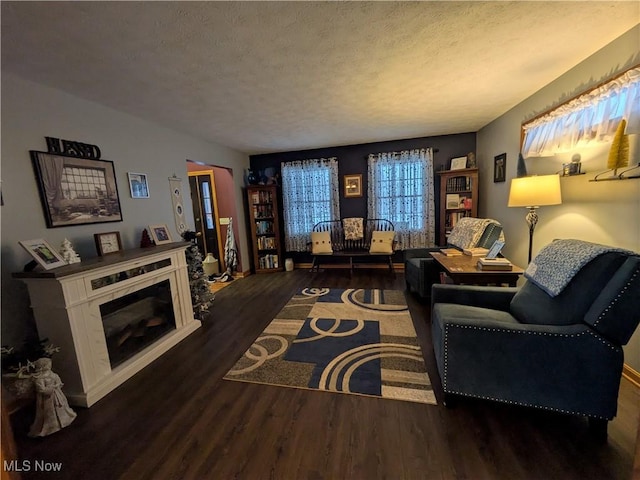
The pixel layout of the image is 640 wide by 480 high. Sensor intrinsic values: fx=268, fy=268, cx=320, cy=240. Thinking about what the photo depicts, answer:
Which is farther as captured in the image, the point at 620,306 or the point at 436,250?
the point at 436,250

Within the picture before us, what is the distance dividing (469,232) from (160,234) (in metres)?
3.60

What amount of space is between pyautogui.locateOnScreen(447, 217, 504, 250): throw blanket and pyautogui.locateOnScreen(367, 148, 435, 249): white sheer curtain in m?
1.07

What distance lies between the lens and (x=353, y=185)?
5.00 meters

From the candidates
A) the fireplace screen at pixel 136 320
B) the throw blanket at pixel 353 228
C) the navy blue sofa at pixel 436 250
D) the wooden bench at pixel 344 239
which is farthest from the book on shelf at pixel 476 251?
the fireplace screen at pixel 136 320

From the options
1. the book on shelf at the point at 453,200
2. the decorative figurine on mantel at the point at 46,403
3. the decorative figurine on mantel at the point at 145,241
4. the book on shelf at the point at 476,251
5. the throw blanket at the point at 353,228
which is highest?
the book on shelf at the point at 453,200

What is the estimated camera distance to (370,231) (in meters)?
5.00

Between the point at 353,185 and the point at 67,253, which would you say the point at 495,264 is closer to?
the point at 353,185

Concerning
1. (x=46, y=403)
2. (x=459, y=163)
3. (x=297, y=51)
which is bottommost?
(x=46, y=403)

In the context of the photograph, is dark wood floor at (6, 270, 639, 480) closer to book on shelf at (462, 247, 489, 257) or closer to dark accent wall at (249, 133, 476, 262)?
book on shelf at (462, 247, 489, 257)

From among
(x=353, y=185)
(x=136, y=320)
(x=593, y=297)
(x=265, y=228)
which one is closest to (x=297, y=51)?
(x=593, y=297)

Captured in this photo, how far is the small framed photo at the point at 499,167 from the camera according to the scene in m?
3.47

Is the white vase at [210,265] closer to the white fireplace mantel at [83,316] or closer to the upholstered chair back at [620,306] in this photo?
the white fireplace mantel at [83,316]

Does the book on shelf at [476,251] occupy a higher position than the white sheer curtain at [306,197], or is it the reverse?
the white sheer curtain at [306,197]

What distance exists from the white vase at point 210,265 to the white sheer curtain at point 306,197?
1375mm
